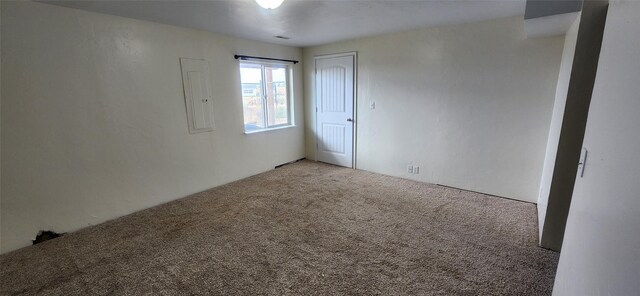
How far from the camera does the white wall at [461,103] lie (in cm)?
309

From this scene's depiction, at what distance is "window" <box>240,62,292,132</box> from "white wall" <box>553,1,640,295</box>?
12.9 feet

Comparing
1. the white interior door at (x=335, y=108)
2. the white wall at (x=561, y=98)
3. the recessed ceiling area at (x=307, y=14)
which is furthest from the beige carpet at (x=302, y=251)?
the recessed ceiling area at (x=307, y=14)

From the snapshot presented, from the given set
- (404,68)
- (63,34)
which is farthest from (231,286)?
(404,68)

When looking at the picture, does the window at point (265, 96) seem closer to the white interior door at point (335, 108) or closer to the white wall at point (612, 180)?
the white interior door at point (335, 108)

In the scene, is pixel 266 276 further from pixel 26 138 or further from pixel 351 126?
pixel 351 126

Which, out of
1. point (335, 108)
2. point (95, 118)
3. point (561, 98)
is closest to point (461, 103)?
point (561, 98)

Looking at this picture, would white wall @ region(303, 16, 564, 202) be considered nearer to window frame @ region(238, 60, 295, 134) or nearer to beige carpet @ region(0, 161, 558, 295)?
beige carpet @ region(0, 161, 558, 295)

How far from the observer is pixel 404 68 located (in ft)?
13.0

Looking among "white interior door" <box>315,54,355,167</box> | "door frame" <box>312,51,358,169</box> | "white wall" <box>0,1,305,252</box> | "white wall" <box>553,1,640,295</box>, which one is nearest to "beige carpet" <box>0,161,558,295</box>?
"white wall" <box>0,1,305,252</box>

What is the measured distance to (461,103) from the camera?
3.55 metres

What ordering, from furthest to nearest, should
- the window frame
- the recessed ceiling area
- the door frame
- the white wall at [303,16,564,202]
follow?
the door frame
the window frame
the white wall at [303,16,564,202]
the recessed ceiling area

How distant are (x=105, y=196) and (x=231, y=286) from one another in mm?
2024

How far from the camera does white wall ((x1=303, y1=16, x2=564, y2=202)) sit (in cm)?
309

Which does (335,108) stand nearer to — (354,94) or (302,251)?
(354,94)
